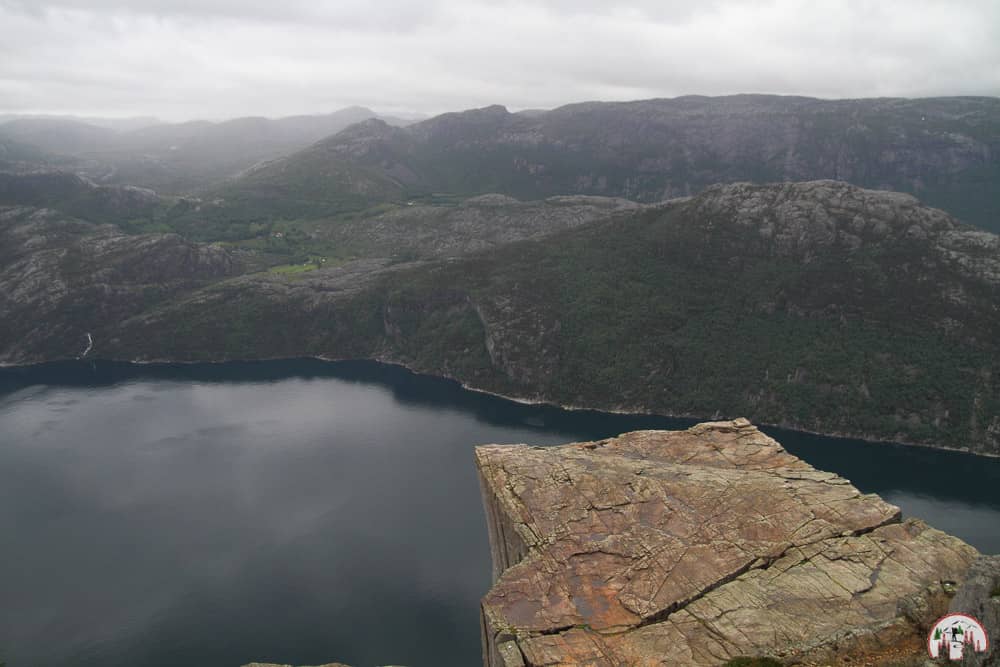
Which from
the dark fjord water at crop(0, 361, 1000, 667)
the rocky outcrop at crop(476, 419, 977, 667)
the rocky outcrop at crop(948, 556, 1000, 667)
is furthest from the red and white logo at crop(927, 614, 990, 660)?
the dark fjord water at crop(0, 361, 1000, 667)

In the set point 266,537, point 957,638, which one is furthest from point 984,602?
point 266,537

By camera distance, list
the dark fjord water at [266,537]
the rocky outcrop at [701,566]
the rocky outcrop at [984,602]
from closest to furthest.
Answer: the rocky outcrop at [984,602] → the rocky outcrop at [701,566] → the dark fjord water at [266,537]

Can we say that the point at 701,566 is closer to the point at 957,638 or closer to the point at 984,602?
the point at 957,638

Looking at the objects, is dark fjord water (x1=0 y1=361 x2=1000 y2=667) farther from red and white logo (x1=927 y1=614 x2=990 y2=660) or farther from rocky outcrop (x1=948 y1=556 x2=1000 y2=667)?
rocky outcrop (x1=948 y1=556 x2=1000 y2=667)

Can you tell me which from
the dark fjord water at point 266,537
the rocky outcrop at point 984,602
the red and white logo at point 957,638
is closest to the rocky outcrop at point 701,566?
the red and white logo at point 957,638

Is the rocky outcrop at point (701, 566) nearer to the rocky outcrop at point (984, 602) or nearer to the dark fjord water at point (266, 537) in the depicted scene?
the rocky outcrop at point (984, 602)
